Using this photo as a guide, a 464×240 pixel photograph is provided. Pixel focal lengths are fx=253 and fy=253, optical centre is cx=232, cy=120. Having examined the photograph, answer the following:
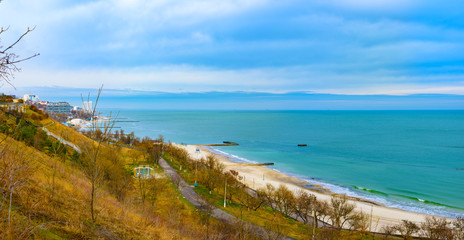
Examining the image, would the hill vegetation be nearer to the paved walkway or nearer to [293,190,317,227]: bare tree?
[293,190,317,227]: bare tree

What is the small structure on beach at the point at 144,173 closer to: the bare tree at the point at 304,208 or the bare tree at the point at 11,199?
the bare tree at the point at 304,208

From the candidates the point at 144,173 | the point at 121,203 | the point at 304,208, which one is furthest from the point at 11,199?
the point at 144,173

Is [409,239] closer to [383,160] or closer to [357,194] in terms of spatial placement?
[357,194]

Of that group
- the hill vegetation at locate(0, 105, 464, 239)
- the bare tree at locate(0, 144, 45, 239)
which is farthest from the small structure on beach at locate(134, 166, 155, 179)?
the bare tree at locate(0, 144, 45, 239)

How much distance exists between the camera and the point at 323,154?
7881 cm

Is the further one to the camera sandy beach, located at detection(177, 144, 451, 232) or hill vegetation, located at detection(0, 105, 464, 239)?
sandy beach, located at detection(177, 144, 451, 232)

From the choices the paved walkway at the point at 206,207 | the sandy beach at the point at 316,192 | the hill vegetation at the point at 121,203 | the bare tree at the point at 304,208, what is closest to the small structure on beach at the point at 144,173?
the hill vegetation at the point at 121,203

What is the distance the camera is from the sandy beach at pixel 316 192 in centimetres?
3222

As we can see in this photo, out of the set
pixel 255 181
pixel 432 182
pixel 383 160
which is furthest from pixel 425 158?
pixel 255 181

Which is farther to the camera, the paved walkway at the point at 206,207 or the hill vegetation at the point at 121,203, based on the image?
the paved walkway at the point at 206,207

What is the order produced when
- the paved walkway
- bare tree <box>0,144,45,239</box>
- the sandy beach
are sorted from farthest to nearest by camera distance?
the sandy beach, the paved walkway, bare tree <box>0,144,45,239</box>

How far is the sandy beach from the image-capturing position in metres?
32.2

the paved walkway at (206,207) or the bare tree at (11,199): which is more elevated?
the bare tree at (11,199)

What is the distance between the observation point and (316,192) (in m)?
43.6
